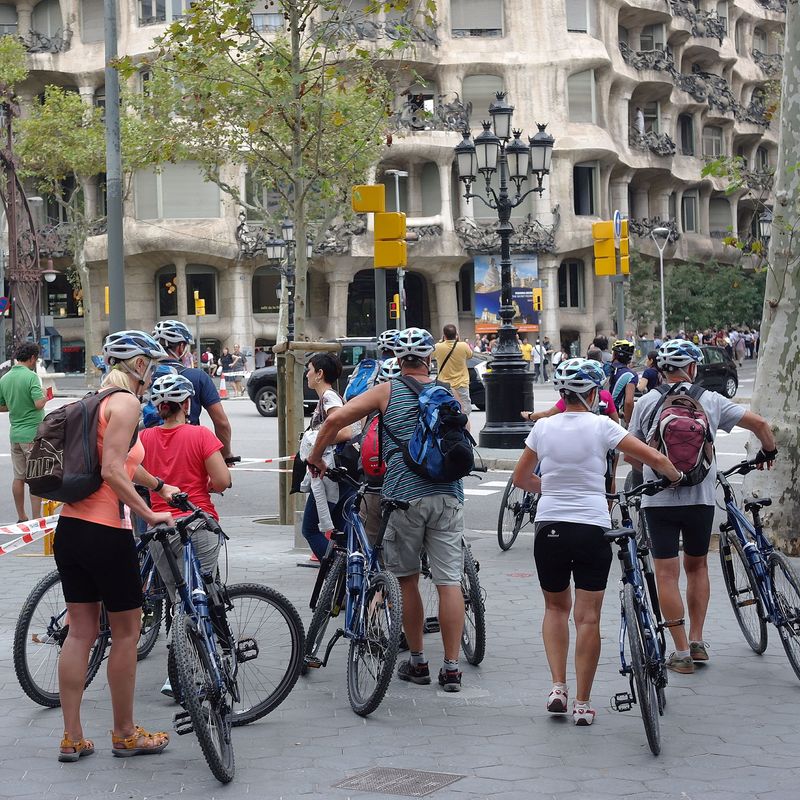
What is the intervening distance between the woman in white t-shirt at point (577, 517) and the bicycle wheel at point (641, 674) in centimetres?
23

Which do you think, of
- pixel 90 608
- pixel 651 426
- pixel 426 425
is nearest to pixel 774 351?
pixel 651 426

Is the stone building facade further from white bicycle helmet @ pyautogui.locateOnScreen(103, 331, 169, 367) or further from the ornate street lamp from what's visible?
white bicycle helmet @ pyautogui.locateOnScreen(103, 331, 169, 367)

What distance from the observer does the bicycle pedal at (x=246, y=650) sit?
609 cm

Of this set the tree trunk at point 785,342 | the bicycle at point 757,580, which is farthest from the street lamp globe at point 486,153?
the bicycle at point 757,580

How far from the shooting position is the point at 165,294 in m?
55.9

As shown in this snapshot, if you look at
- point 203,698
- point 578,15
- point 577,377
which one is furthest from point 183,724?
point 578,15

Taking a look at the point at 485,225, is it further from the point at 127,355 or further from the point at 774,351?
the point at 127,355

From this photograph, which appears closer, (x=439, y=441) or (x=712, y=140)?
(x=439, y=441)

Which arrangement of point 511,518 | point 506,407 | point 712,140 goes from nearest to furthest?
1. point 511,518
2. point 506,407
3. point 712,140

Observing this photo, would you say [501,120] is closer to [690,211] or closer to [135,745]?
[135,745]

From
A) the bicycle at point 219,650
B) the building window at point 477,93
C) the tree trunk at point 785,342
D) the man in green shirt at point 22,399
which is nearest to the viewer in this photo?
the bicycle at point 219,650

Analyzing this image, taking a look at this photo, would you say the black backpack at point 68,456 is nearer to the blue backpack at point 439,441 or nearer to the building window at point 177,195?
the blue backpack at point 439,441

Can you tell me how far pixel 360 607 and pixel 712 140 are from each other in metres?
63.5

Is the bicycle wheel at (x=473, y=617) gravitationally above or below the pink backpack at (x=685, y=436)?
below
